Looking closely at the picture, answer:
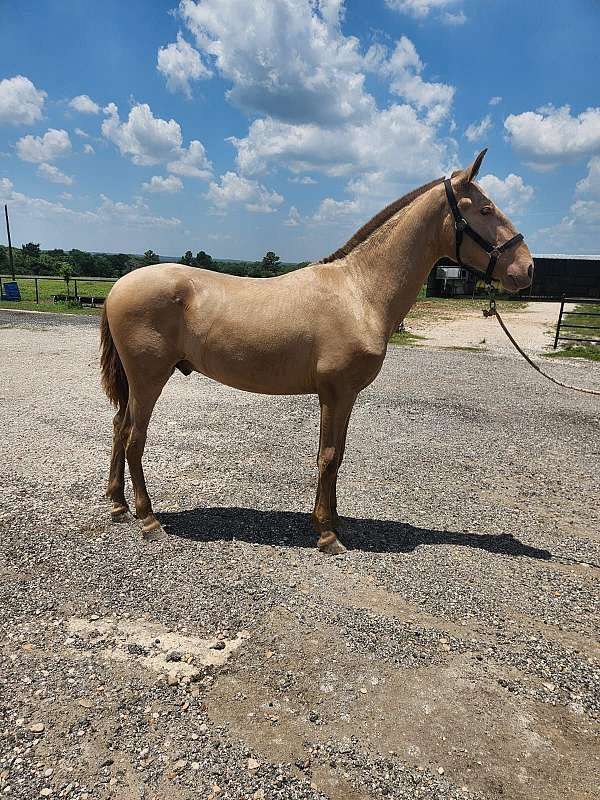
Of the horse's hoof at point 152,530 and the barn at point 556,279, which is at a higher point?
the barn at point 556,279

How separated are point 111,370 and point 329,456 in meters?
2.24

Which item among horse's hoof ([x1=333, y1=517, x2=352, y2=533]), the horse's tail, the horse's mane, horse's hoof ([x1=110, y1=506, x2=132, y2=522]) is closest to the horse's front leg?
horse's hoof ([x1=333, y1=517, x2=352, y2=533])

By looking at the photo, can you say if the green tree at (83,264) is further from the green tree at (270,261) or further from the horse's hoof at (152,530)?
the horse's hoof at (152,530)

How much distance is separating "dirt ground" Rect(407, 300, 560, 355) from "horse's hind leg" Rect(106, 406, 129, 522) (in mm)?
13689

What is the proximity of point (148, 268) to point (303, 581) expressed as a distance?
9.74ft

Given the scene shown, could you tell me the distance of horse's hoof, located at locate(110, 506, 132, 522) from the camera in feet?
14.9

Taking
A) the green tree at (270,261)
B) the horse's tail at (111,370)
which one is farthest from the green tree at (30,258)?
the horse's tail at (111,370)

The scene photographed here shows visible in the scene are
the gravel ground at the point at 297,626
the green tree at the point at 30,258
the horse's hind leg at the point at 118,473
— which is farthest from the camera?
the green tree at the point at 30,258

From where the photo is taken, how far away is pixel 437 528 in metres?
4.66

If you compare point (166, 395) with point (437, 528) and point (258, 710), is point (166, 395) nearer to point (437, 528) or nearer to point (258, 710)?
point (437, 528)

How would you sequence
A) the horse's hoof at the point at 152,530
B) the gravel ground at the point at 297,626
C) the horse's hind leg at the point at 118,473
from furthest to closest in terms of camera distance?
1. the horse's hind leg at the point at 118,473
2. the horse's hoof at the point at 152,530
3. the gravel ground at the point at 297,626

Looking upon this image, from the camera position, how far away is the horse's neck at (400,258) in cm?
398

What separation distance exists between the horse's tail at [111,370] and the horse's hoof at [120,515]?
997 millimetres

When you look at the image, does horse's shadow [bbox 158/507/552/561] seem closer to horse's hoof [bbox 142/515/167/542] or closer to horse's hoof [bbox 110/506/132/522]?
horse's hoof [bbox 142/515/167/542]
